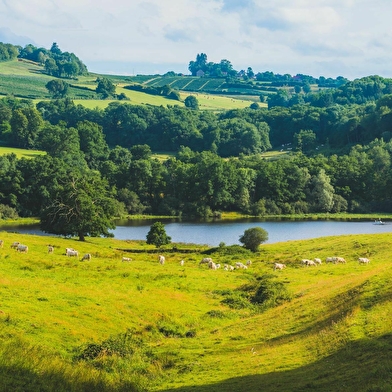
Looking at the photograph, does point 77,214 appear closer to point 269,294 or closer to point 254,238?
point 254,238

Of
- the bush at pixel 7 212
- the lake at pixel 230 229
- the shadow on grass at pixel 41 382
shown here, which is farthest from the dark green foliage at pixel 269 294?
the bush at pixel 7 212

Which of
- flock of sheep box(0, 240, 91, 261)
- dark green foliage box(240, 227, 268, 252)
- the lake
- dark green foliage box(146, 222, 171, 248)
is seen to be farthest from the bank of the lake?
flock of sheep box(0, 240, 91, 261)

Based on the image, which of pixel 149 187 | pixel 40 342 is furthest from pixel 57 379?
pixel 149 187

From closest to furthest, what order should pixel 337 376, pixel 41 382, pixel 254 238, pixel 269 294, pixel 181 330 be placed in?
pixel 41 382
pixel 337 376
pixel 181 330
pixel 269 294
pixel 254 238

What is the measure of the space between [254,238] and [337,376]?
50036 millimetres

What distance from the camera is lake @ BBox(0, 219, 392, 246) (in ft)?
322

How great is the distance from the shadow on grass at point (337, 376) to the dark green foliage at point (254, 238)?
46514 mm

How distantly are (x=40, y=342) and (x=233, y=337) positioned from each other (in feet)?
32.5

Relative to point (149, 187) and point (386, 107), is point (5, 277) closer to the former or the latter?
point (149, 187)

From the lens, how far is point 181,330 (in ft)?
112

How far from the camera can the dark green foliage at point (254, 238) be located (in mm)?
70938

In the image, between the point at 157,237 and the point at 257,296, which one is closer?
the point at 257,296

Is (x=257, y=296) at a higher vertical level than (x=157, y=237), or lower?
higher

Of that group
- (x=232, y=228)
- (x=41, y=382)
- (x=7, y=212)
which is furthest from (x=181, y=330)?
(x=7, y=212)
